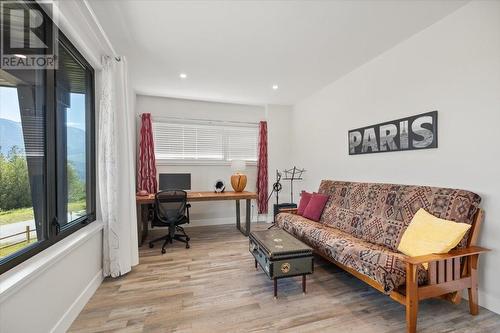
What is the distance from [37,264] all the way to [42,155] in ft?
2.33

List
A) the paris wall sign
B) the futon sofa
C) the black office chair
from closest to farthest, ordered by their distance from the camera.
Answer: the futon sofa → the paris wall sign → the black office chair

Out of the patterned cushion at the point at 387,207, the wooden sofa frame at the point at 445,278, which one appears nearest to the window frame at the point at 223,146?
the patterned cushion at the point at 387,207

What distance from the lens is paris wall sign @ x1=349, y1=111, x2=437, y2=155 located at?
2.21 m

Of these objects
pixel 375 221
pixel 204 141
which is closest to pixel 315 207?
pixel 375 221

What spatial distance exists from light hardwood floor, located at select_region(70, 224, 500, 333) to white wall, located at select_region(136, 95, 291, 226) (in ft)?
6.36

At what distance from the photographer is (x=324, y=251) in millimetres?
2344

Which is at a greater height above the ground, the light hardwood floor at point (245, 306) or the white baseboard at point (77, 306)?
→ the white baseboard at point (77, 306)

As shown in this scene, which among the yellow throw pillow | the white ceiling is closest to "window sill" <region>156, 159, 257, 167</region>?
the white ceiling

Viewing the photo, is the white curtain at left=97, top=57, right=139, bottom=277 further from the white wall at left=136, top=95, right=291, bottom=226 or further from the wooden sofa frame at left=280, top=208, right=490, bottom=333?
the wooden sofa frame at left=280, top=208, right=490, bottom=333

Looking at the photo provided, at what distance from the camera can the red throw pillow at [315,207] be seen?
3156 mm

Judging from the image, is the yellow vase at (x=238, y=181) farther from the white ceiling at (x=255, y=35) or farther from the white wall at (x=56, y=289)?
the white wall at (x=56, y=289)

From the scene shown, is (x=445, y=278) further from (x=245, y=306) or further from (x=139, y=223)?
(x=139, y=223)
